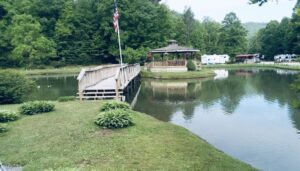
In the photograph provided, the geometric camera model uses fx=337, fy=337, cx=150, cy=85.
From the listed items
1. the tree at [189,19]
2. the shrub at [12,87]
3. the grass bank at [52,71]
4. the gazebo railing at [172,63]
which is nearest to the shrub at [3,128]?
the shrub at [12,87]

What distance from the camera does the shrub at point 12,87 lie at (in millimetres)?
18109

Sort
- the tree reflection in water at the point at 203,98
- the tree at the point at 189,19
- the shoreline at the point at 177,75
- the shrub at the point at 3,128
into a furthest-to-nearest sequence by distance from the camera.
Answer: the tree at the point at 189,19, the shoreline at the point at 177,75, the tree reflection in water at the point at 203,98, the shrub at the point at 3,128

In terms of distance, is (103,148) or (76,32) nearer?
(103,148)

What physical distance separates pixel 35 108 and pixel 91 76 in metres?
7.26

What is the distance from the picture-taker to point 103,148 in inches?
377

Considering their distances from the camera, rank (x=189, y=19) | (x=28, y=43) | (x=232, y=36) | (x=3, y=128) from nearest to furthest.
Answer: (x=3, y=128), (x=28, y=43), (x=232, y=36), (x=189, y=19)

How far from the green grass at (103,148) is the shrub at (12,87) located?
567 cm

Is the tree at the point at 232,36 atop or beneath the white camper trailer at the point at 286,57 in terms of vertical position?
atop

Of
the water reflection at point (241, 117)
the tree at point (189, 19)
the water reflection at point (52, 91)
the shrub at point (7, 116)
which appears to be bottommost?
the water reflection at point (241, 117)

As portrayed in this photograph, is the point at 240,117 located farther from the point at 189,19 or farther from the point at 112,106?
the point at 189,19

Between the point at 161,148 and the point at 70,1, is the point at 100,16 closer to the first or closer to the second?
the point at 70,1

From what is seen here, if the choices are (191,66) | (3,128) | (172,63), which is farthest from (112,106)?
(191,66)

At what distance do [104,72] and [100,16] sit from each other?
38837 millimetres

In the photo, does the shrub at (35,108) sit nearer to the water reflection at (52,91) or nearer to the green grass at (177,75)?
the water reflection at (52,91)
